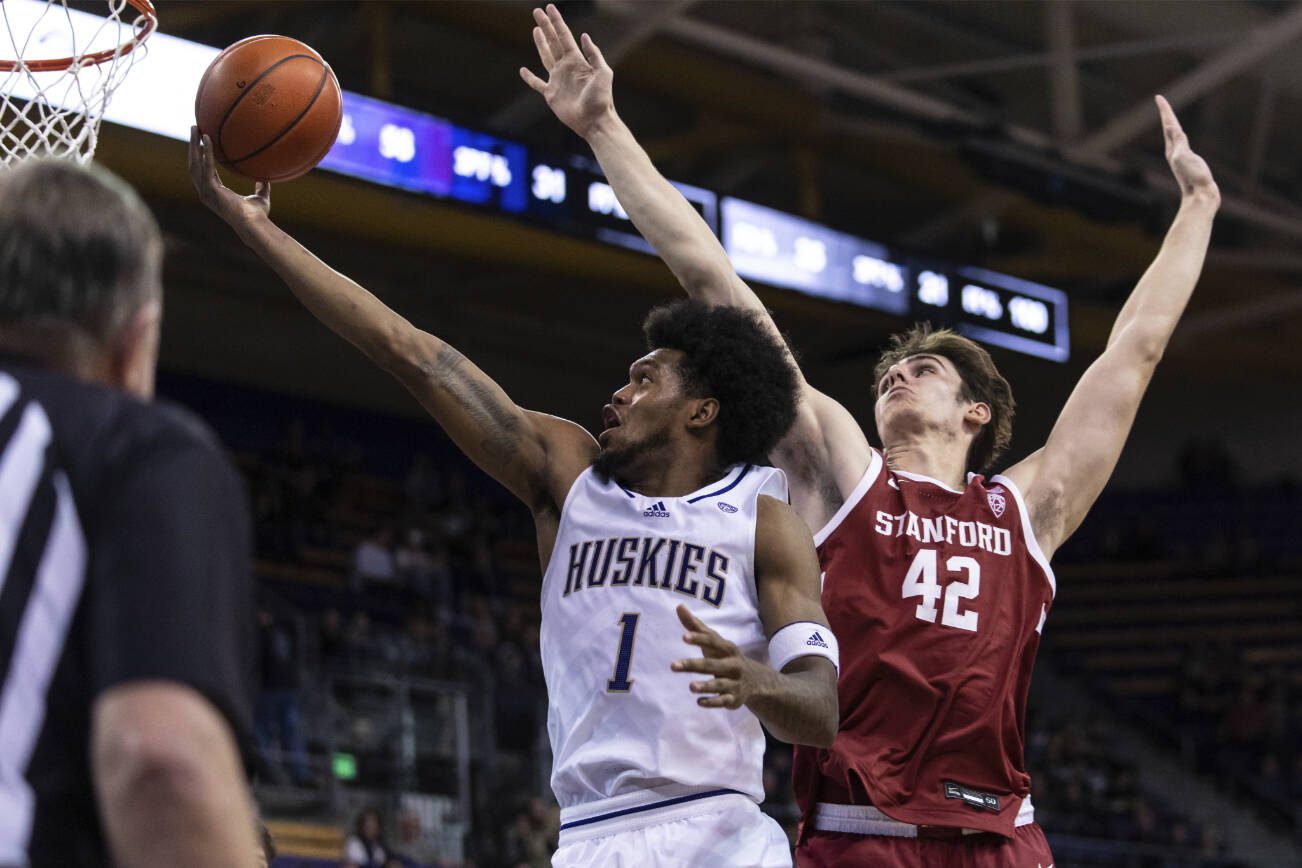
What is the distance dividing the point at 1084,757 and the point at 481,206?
914 cm

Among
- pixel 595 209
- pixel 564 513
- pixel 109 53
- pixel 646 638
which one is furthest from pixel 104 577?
pixel 595 209

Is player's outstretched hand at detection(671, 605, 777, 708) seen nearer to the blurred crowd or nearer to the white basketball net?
the white basketball net

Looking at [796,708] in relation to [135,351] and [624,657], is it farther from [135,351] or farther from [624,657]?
[135,351]

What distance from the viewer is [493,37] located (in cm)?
1233

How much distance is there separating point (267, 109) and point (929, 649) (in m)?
1.90

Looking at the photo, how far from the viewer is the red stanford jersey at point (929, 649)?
351cm

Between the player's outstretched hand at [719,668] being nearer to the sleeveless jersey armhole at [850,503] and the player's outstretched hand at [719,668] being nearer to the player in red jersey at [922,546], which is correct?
the player in red jersey at [922,546]

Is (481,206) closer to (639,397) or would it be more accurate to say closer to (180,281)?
(639,397)

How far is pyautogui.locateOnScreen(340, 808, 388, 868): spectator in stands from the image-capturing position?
29.3ft

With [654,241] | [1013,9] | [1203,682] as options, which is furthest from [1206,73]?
[654,241]

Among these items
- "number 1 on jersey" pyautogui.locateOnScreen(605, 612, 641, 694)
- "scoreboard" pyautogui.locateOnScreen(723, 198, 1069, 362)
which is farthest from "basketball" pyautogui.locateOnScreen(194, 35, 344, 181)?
"scoreboard" pyautogui.locateOnScreen(723, 198, 1069, 362)

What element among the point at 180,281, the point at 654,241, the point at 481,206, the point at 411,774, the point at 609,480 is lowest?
the point at 411,774

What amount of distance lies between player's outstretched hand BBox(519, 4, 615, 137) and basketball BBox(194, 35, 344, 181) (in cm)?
50

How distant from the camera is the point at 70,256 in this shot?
162cm
